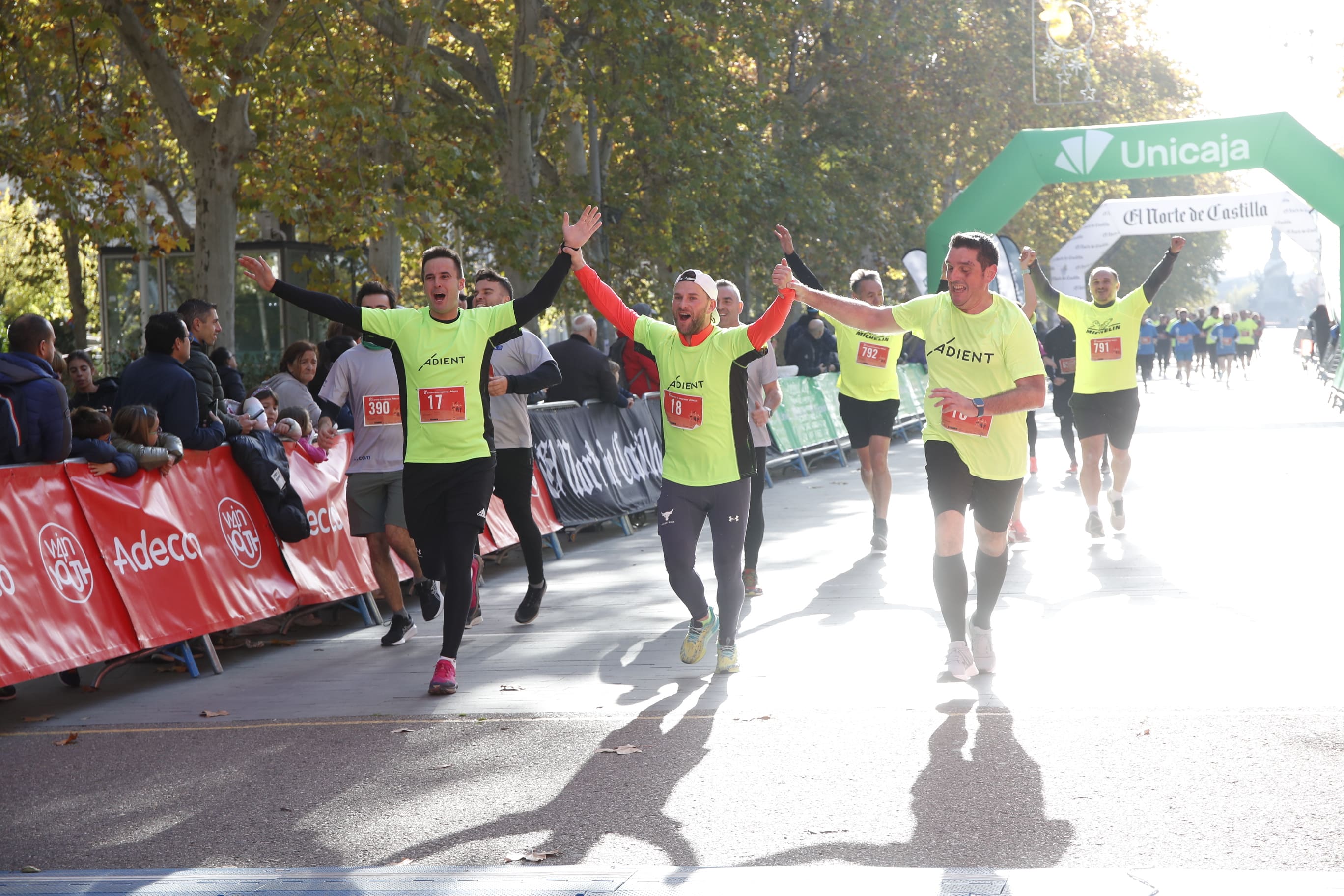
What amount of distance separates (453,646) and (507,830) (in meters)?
2.32

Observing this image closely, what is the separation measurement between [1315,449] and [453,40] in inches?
614

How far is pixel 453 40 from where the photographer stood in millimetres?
26500

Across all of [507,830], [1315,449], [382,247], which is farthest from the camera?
[382,247]

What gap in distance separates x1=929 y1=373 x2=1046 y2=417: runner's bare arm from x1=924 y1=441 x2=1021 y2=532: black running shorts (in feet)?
1.04

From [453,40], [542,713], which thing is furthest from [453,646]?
[453,40]

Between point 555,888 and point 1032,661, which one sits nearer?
point 555,888

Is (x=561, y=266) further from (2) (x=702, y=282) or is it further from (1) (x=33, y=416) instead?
(1) (x=33, y=416)

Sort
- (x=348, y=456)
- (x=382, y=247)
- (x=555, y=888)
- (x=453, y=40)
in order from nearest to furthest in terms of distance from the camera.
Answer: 1. (x=555, y=888)
2. (x=348, y=456)
3. (x=382, y=247)
4. (x=453, y=40)

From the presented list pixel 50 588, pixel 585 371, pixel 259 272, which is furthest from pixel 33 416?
pixel 585 371

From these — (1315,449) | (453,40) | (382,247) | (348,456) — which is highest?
(453,40)

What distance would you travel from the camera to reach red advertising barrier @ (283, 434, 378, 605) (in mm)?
8602

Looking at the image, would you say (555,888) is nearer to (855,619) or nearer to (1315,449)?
(855,619)

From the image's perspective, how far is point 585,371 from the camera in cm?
1294

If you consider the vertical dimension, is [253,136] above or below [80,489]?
above
